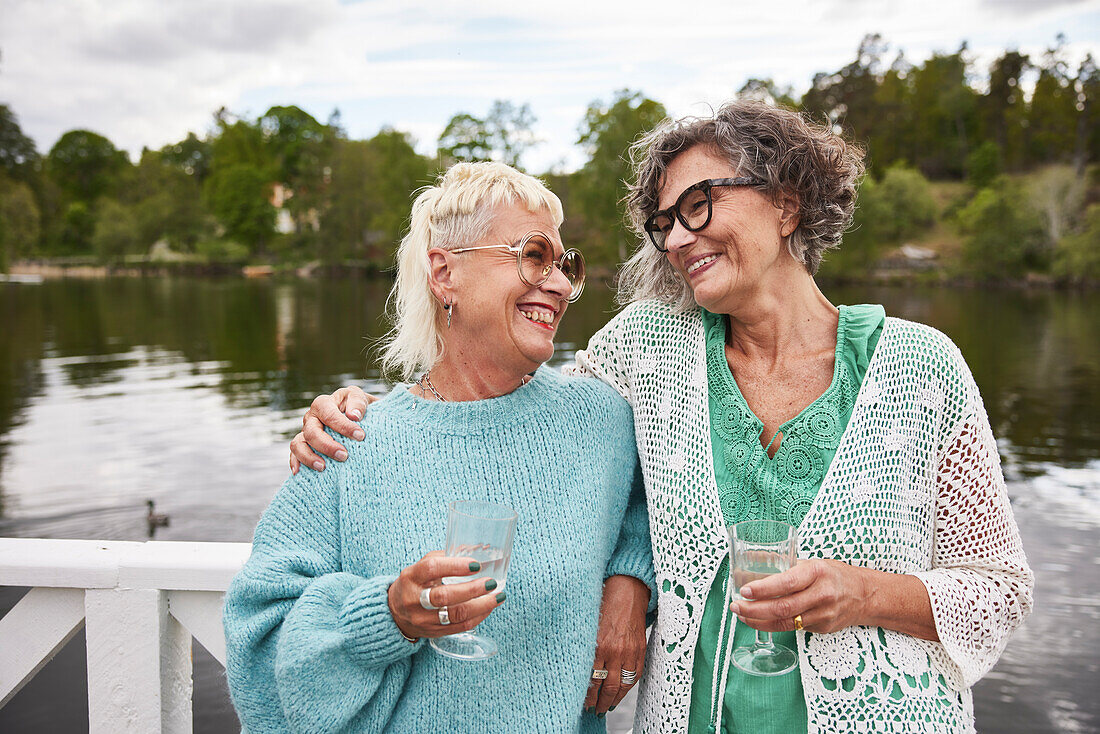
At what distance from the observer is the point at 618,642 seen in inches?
84.9

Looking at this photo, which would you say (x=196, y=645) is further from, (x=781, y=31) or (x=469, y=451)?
(x=781, y=31)

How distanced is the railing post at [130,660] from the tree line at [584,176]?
57508mm

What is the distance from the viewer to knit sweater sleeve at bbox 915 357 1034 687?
2.02m

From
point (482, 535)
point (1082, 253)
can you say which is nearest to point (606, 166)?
point (1082, 253)

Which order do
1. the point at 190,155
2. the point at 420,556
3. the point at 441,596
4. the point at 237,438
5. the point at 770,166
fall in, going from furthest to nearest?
the point at 190,155 < the point at 237,438 < the point at 770,166 < the point at 420,556 < the point at 441,596

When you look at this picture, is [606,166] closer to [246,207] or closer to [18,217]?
[246,207]

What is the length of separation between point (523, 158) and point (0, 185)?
158ft

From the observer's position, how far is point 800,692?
6.72 ft

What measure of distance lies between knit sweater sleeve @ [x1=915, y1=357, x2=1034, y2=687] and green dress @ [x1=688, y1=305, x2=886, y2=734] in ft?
0.90

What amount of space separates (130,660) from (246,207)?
8933 cm

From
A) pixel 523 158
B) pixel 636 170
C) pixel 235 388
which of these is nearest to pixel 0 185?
pixel 523 158

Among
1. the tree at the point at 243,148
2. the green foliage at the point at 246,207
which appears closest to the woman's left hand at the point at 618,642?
the green foliage at the point at 246,207

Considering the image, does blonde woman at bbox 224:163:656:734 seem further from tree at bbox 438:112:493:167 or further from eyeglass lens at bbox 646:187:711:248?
tree at bbox 438:112:493:167

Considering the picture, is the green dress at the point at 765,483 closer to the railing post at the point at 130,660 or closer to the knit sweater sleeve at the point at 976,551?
the knit sweater sleeve at the point at 976,551
